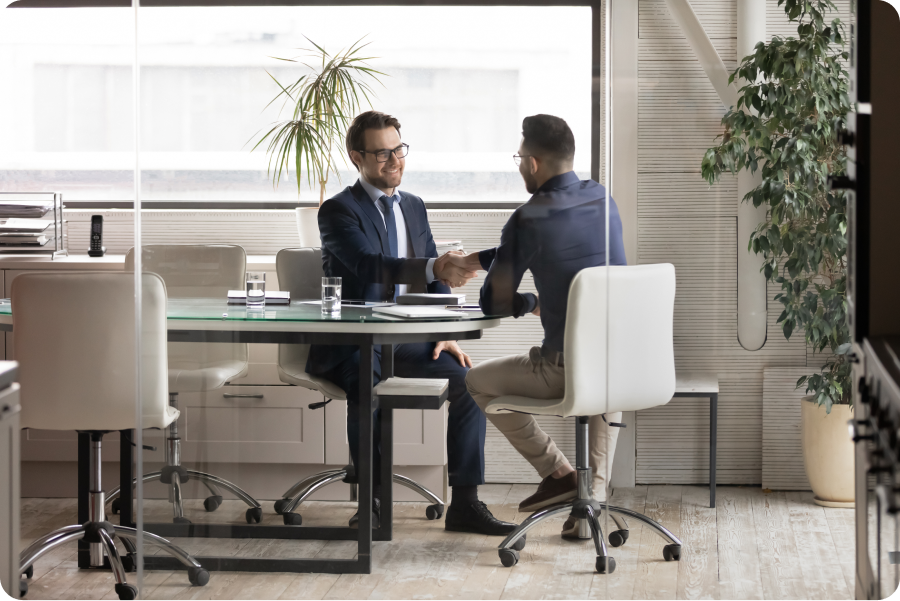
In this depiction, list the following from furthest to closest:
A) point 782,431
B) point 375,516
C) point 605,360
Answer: point 782,431 → point 375,516 → point 605,360

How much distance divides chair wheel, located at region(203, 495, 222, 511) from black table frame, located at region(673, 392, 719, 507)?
1506 mm

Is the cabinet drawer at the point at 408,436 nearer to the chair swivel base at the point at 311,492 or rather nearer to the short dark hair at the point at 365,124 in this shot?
the chair swivel base at the point at 311,492

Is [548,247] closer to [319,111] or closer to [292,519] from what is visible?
[319,111]

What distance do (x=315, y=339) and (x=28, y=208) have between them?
71.5 inches

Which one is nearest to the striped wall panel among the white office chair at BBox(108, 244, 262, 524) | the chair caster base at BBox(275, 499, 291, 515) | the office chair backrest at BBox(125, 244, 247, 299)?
the chair caster base at BBox(275, 499, 291, 515)

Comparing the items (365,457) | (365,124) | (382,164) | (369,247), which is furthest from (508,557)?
(365,124)

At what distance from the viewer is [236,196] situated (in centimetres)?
266

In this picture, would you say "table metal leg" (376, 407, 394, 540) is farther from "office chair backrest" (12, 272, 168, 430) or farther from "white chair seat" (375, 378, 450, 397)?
"office chair backrest" (12, 272, 168, 430)

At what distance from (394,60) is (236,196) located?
59cm

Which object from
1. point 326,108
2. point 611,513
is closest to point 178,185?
point 326,108

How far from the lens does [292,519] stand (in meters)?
2.78

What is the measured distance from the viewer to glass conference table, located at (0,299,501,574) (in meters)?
2.59

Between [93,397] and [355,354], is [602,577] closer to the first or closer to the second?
[355,354]

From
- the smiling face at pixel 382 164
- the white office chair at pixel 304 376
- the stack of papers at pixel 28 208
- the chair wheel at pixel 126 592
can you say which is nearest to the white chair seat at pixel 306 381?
the white office chair at pixel 304 376
